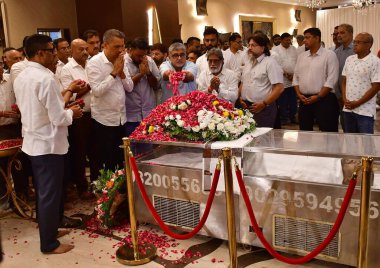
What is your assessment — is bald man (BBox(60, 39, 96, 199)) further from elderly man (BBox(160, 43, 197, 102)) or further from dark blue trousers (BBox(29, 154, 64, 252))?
dark blue trousers (BBox(29, 154, 64, 252))

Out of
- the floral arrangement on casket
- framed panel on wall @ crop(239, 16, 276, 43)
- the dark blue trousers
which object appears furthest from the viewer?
framed panel on wall @ crop(239, 16, 276, 43)

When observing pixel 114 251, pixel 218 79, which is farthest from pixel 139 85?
pixel 114 251

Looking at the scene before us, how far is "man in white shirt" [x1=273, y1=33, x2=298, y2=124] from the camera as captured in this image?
8422 mm

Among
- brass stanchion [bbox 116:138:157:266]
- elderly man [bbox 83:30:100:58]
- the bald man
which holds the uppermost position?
elderly man [bbox 83:30:100:58]

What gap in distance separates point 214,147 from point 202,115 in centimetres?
35

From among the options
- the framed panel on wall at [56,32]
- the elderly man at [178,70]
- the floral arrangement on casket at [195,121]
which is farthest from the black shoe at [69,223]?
the framed panel on wall at [56,32]

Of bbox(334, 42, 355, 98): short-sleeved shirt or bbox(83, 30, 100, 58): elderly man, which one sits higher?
bbox(83, 30, 100, 58): elderly man

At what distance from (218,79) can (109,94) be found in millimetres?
1119

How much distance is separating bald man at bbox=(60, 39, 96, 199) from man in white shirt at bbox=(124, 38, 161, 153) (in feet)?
1.46

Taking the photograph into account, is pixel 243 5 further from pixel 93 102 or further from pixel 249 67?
pixel 93 102

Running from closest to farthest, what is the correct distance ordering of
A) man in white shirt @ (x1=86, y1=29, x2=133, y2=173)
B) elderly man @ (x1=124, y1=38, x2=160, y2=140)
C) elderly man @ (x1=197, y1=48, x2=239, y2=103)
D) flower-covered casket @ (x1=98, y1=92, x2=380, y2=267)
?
1. flower-covered casket @ (x1=98, y1=92, x2=380, y2=267)
2. man in white shirt @ (x1=86, y1=29, x2=133, y2=173)
3. elderly man @ (x1=197, y1=48, x2=239, y2=103)
4. elderly man @ (x1=124, y1=38, x2=160, y2=140)

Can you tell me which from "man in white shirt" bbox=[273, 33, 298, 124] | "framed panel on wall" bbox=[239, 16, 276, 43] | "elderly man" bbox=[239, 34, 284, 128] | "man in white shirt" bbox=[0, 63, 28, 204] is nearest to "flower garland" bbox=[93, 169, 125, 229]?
"man in white shirt" bbox=[0, 63, 28, 204]

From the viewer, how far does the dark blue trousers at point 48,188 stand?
321cm

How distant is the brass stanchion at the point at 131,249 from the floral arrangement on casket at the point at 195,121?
36cm
